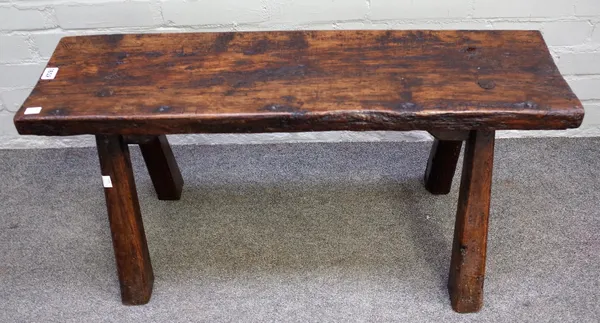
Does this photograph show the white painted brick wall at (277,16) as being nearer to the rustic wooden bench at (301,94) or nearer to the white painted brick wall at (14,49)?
the white painted brick wall at (14,49)

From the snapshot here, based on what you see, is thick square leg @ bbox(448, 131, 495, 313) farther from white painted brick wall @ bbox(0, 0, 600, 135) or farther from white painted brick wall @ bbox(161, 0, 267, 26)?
white painted brick wall @ bbox(161, 0, 267, 26)

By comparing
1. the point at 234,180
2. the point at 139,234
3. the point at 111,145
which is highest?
the point at 111,145

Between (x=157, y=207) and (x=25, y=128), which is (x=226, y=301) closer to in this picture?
(x=157, y=207)

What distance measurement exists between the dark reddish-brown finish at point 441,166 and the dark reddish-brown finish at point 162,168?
650 mm

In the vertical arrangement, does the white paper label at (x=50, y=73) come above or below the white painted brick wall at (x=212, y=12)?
above

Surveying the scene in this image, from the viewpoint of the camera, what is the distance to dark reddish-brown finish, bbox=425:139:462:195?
1.74 m

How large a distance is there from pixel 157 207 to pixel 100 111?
553 millimetres

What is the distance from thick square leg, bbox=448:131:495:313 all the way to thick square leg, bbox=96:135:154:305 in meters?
0.67

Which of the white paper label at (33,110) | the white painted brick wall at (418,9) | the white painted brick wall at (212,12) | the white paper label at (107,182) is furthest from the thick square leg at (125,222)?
the white painted brick wall at (418,9)

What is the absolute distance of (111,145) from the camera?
1426 mm

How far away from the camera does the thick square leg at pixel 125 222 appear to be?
1.44m

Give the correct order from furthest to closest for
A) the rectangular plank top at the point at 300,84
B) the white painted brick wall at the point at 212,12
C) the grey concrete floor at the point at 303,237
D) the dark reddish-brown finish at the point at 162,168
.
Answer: the white painted brick wall at the point at 212,12 → the dark reddish-brown finish at the point at 162,168 → the grey concrete floor at the point at 303,237 → the rectangular plank top at the point at 300,84

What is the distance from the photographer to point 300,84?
55.2 inches

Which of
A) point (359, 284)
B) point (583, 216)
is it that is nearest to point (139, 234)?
point (359, 284)
